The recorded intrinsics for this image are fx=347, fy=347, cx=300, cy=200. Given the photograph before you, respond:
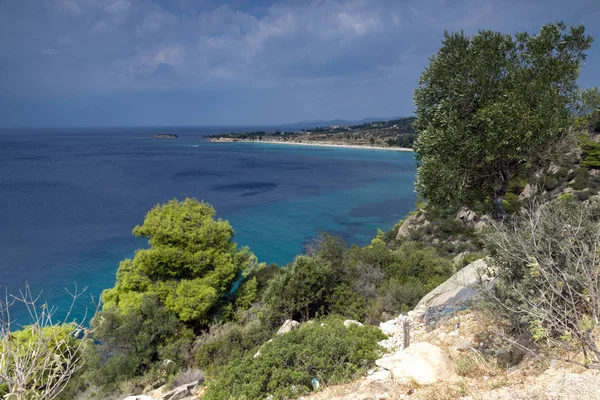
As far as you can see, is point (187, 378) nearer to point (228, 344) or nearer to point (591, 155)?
point (228, 344)

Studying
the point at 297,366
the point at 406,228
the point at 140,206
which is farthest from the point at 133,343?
the point at 140,206

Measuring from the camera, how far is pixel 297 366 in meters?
8.22

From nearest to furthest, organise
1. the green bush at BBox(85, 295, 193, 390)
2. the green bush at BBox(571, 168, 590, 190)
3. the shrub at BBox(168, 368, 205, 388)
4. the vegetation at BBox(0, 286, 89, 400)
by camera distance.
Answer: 1. the vegetation at BBox(0, 286, 89, 400)
2. the shrub at BBox(168, 368, 205, 388)
3. the green bush at BBox(85, 295, 193, 390)
4. the green bush at BBox(571, 168, 590, 190)

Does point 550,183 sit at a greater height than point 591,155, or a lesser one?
lesser

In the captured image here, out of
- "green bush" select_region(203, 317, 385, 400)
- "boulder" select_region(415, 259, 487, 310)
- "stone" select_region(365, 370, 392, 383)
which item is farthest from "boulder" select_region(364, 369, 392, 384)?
"boulder" select_region(415, 259, 487, 310)

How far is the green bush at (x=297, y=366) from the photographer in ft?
25.3

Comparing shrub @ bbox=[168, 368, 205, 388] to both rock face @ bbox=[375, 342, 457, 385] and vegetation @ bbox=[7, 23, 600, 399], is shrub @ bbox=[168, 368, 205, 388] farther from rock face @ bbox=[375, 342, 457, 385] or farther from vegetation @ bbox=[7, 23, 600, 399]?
rock face @ bbox=[375, 342, 457, 385]

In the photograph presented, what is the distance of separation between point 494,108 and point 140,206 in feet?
160

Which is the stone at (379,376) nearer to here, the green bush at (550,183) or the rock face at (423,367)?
the rock face at (423,367)

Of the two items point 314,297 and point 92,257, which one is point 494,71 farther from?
point 92,257

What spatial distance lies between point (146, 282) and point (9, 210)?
141 feet

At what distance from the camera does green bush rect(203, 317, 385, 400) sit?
772 cm

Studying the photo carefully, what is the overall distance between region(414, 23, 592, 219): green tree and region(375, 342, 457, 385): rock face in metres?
4.47

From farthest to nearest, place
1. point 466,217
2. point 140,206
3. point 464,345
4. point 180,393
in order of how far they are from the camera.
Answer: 1. point 140,206
2. point 466,217
3. point 180,393
4. point 464,345
